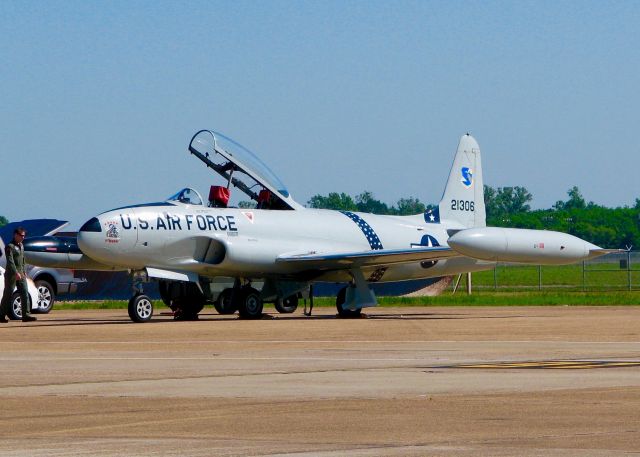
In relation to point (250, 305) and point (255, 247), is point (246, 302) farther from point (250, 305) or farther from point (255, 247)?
point (255, 247)

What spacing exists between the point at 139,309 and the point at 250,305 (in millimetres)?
2864

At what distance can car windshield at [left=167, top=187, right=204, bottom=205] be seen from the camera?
31609mm

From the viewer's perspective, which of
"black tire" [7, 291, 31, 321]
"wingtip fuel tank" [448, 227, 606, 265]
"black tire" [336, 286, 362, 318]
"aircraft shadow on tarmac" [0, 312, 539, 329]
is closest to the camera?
"aircraft shadow on tarmac" [0, 312, 539, 329]

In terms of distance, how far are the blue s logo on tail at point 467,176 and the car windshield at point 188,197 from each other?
30.7 ft

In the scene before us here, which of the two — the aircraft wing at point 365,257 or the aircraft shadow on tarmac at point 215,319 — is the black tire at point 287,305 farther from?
the aircraft wing at point 365,257

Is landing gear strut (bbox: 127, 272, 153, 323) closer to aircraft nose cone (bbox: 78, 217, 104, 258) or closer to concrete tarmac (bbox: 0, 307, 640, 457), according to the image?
aircraft nose cone (bbox: 78, 217, 104, 258)

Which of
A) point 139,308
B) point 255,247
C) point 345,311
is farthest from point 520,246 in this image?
point 139,308

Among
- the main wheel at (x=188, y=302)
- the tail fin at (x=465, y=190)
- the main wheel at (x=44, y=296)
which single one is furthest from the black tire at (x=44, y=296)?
the tail fin at (x=465, y=190)

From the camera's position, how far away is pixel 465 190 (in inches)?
1522

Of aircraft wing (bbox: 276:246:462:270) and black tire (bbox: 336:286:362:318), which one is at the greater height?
aircraft wing (bbox: 276:246:462:270)

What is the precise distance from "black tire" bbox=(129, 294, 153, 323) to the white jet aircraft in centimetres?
2

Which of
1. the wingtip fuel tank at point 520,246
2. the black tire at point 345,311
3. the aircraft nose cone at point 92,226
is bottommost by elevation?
the black tire at point 345,311

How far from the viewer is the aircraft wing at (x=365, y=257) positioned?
3241 centimetres

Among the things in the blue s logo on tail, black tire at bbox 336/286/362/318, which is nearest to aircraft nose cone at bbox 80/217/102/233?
black tire at bbox 336/286/362/318
